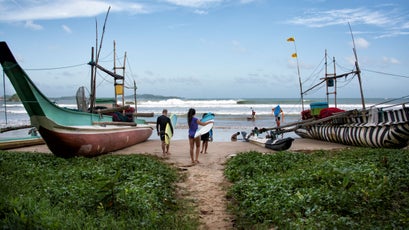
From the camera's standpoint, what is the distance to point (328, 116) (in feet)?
56.9

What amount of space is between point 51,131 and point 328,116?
456 inches

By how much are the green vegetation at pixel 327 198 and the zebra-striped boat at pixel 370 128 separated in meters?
5.10

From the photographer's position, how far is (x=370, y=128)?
14398 millimetres

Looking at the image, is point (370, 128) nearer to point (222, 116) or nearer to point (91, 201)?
point (91, 201)

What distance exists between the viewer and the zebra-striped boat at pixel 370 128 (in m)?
13.3

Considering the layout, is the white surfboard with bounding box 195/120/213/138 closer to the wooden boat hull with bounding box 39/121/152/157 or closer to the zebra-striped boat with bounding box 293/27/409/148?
the wooden boat hull with bounding box 39/121/152/157

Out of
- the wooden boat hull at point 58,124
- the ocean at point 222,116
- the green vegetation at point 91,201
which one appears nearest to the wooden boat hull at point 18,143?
the ocean at point 222,116

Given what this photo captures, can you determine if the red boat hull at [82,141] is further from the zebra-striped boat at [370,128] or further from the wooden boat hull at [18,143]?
the zebra-striped boat at [370,128]

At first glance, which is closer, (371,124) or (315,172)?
(315,172)

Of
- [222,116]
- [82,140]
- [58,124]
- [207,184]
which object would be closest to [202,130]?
[207,184]

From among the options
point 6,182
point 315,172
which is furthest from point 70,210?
point 315,172

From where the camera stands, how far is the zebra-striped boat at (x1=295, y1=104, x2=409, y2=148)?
13.3 meters

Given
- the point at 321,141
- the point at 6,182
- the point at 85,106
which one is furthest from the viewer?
the point at 321,141

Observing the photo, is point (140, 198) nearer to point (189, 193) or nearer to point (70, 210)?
point (70, 210)
